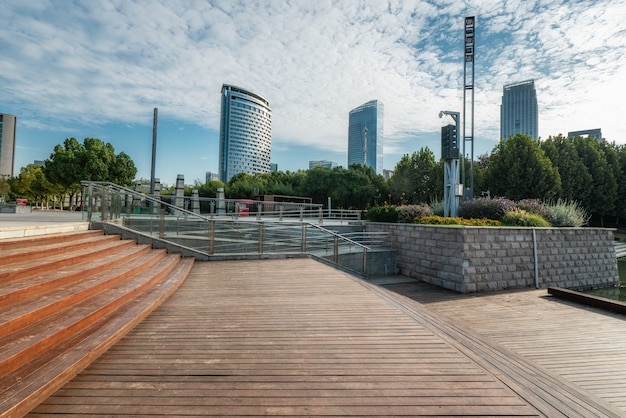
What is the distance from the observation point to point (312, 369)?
2.88 meters

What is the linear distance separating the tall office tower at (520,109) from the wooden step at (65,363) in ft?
616

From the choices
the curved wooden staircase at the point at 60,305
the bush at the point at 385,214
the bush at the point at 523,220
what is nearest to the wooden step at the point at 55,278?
the curved wooden staircase at the point at 60,305

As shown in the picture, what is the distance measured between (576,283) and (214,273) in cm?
1369

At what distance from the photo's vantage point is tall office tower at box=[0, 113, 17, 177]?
96.8 meters

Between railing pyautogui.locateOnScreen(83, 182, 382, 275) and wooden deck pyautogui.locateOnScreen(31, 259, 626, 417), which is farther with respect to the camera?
railing pyautogui.locateOnScreen(83, 182, 382, 275)

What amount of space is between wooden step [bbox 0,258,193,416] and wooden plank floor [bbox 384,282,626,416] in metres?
4.61

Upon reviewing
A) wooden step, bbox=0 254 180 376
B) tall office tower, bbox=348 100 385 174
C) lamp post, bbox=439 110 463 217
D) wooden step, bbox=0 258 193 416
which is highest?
tall office tower, bbox=348 100 385 174

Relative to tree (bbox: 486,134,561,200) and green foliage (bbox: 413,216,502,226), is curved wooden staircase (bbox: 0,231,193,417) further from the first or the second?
tree (bbox: 486,134,561,200)

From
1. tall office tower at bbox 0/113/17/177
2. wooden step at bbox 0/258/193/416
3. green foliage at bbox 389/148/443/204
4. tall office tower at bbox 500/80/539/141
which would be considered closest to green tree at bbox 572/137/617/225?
green foliage at bbox 389/148/443/204

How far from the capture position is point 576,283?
12.1 metres

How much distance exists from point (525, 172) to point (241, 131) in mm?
113916

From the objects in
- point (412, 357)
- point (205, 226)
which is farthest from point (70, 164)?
point (412, 357)

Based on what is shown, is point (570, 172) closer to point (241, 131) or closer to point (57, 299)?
point (57, 299)

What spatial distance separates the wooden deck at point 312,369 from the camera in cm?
233
